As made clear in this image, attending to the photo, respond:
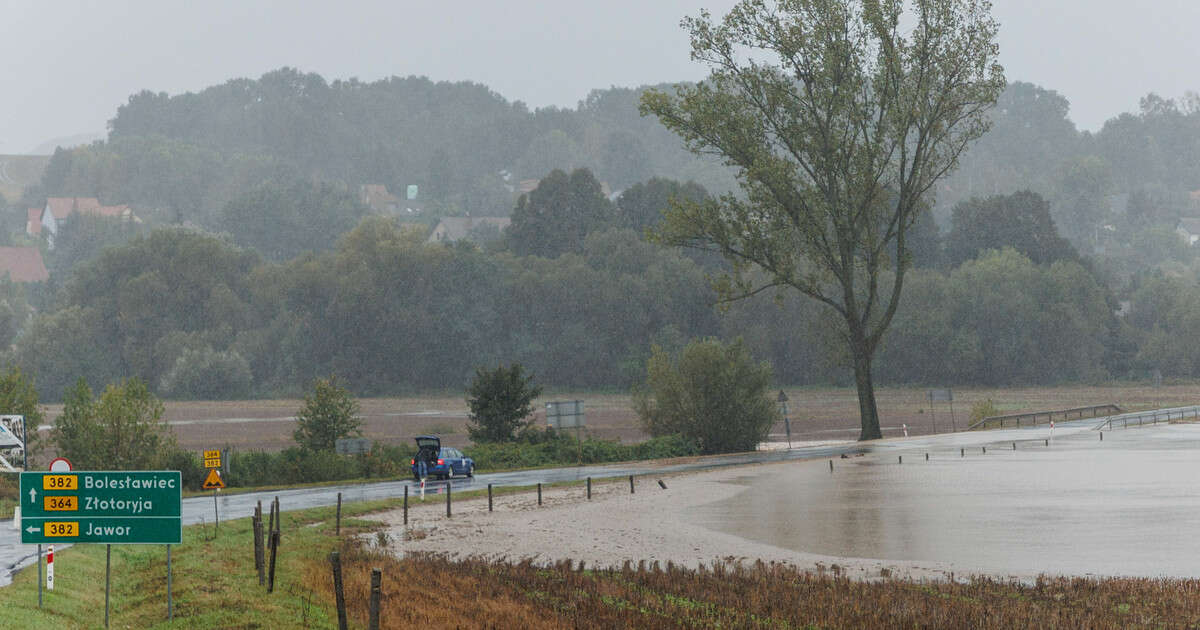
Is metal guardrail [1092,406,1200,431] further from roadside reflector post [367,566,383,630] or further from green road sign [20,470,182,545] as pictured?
roadside reflector post [367,566,383,630]

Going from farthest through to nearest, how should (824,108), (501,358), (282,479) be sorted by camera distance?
(501,358) → (824,108) → (282,479)

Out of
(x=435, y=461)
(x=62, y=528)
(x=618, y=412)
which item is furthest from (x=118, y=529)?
(x=618, y=412)

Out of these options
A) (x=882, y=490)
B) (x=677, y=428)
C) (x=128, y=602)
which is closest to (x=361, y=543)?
(x=128, y=602)

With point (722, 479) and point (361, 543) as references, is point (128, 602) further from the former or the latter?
point (722, 479)

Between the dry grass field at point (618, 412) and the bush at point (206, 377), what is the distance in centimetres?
377

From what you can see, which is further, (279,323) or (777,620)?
(279,323)

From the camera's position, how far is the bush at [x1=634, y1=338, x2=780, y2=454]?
6856 cm

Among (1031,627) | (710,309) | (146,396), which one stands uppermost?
(710,309)

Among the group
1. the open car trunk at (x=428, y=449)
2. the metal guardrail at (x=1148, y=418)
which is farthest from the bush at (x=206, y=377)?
the open car trunk at (x=428, y=449)

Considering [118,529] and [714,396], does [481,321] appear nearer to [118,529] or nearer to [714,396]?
[714,396]

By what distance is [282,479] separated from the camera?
2170 inches

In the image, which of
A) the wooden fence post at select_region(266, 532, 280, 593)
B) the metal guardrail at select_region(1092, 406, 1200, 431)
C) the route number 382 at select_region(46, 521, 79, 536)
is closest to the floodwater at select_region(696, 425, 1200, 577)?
the wooden fence post at select_region(266, 532, 280, 593)

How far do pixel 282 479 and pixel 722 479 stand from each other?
17867 millimetres

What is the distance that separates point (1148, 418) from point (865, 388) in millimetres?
31203
